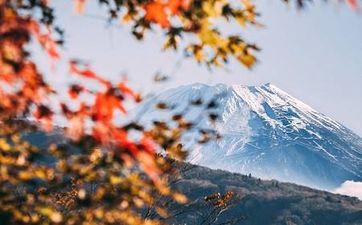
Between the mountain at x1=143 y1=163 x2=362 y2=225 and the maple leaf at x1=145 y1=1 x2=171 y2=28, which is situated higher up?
the maple leaf at x1=145 y1=1 x2=171 y2=28

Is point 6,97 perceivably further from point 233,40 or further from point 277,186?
point 277,186

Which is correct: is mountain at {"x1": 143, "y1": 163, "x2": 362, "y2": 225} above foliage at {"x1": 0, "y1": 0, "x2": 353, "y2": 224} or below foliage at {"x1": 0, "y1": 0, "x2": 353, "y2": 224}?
below

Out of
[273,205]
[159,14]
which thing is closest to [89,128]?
[159,14]

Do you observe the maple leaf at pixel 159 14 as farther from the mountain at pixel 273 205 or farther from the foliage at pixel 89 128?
the mountain at pixel 273 205

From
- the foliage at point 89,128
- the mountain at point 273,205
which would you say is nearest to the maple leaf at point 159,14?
the foliage at point 89,128

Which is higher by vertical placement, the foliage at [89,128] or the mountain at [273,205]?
the foliage at [89,128]

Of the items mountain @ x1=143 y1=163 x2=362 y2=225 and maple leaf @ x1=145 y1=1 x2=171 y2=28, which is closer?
maple leaf @ x1=145 y1=1 x2=171 y2=28

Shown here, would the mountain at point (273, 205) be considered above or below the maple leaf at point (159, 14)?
below

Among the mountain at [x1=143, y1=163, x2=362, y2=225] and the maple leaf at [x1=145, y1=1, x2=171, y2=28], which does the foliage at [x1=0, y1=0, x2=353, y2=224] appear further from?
the mountain at [x1=143, y1=163, x2=362, y2=225]

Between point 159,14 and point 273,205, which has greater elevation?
point 159,14

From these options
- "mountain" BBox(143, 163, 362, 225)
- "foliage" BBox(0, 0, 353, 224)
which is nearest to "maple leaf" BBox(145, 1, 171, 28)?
"foliage" BBox(0, 0, 353, 224)

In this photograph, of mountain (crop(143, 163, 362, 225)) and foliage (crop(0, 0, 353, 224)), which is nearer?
foliage (crop(0, 0, 353, 224))

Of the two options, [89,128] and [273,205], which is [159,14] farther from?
[273,205]

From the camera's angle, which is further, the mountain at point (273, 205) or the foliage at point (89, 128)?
the mountain at point (273, 205)
